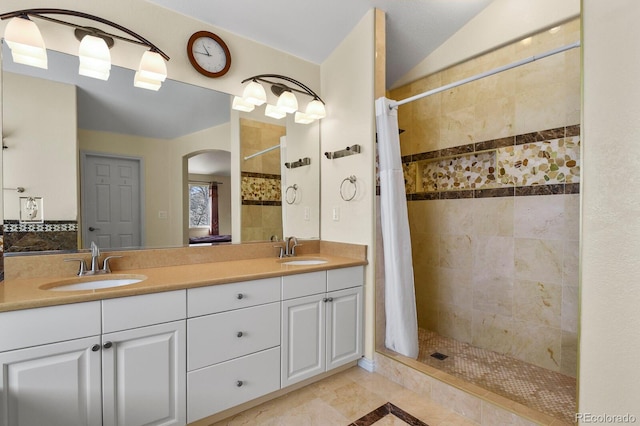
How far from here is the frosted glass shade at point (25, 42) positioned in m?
1.51

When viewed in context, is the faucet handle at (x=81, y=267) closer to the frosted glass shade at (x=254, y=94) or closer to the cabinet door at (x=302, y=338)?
the cabinet door at (x=302, y=338)

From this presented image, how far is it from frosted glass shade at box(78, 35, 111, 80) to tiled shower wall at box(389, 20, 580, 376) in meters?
2.50

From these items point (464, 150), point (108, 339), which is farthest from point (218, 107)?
point (464, 150)

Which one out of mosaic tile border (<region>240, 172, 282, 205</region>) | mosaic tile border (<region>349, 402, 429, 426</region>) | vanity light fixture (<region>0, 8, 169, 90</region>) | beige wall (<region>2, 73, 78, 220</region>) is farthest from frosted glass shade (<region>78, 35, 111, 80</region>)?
mosaic tile border (<region>349, 402, 429, 426</region>)

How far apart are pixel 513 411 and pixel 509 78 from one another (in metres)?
2.28

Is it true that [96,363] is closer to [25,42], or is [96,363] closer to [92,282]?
[92,282]

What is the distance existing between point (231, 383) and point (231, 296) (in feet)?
1.57

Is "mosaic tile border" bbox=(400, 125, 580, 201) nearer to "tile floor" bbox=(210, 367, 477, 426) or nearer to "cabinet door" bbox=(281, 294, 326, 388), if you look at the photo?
"cabinet door" bbox=(281, 294, 326, 388)

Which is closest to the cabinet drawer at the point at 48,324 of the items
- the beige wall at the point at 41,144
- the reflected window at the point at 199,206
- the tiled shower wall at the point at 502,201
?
the beige wall at the point at 41,144

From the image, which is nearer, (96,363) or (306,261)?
(96,363)

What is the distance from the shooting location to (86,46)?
169 cm

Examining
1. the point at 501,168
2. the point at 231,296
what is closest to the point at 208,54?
the point at 231,296

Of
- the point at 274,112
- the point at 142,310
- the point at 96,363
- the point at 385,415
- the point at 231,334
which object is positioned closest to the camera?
the point at 96,363

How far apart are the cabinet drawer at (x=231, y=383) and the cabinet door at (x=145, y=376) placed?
0.06m
